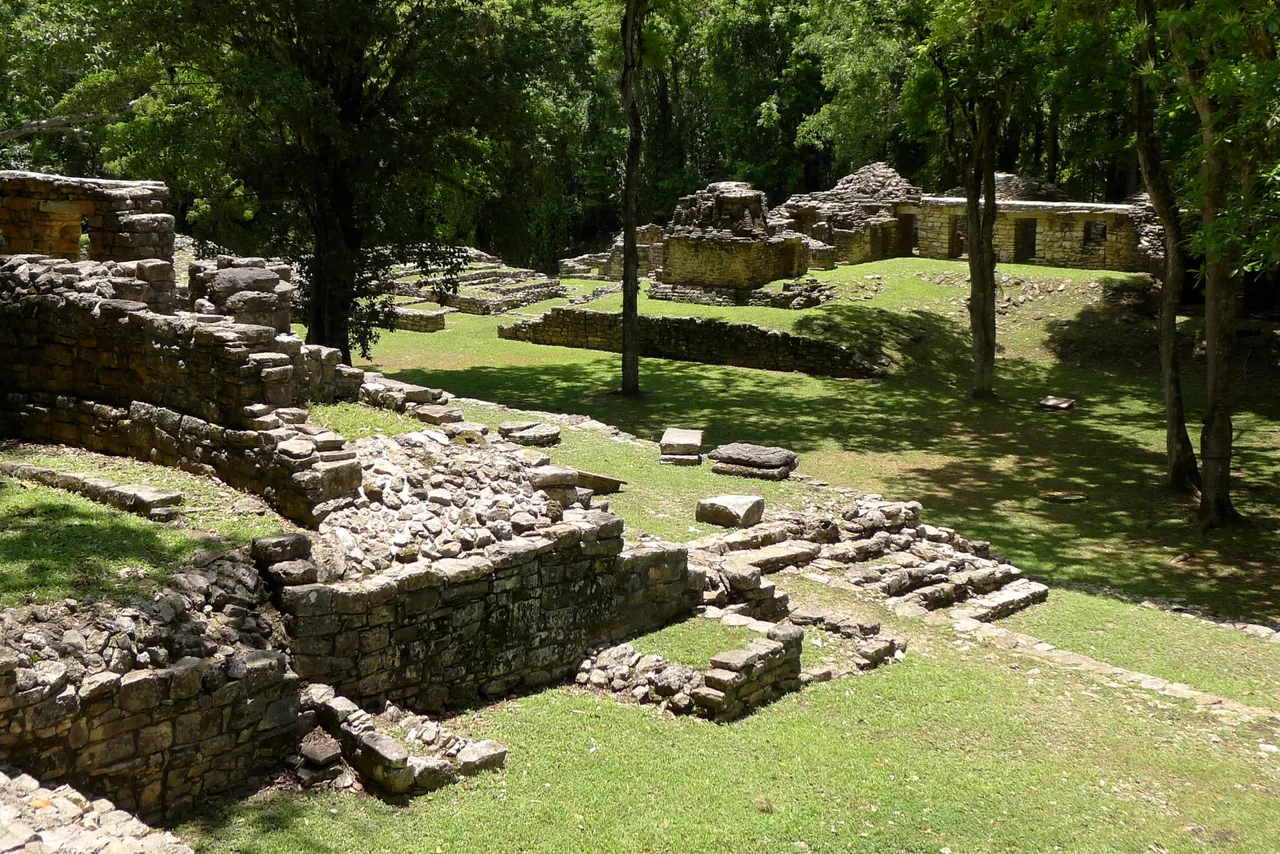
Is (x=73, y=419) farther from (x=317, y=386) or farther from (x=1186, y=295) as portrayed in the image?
(x=1186, y=295)

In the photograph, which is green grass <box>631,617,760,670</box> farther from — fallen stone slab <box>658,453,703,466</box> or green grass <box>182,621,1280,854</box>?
fallen stone slab <box>658,453,703,466</box>

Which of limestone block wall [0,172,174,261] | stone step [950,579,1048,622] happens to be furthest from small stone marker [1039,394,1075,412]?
limestone block wall [0,172,174,261]

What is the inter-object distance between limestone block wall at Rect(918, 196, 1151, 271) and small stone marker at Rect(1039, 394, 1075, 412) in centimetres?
973

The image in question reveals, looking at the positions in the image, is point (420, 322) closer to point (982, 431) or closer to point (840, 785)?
point (982, 431)

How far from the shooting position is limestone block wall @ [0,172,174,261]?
12.9 m

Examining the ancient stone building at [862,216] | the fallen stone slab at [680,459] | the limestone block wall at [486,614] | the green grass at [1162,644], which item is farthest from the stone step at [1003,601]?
the ancient stone building at [862,216]

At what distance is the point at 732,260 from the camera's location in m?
31.0

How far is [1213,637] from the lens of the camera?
11.7m

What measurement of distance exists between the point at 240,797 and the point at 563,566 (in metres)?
3.05

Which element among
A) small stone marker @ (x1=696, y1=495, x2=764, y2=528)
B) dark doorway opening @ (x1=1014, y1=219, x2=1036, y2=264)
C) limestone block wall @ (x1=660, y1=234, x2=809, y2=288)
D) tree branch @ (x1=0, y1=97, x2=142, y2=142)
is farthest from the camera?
dark doorway opening @ (x1=1014, y1=219, x2=1036, y2=264)

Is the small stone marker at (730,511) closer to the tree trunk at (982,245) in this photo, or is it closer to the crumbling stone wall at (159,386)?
the crumbling stone wall at (159,386)

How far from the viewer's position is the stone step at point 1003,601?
11844 mm

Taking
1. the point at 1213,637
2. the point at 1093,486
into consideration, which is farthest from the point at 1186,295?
the point at 1213,637

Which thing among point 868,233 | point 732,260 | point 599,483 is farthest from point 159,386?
point 868,233
